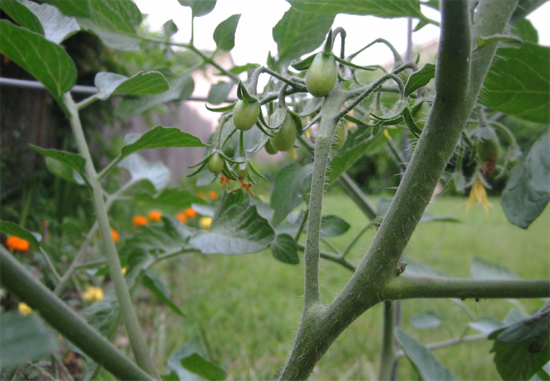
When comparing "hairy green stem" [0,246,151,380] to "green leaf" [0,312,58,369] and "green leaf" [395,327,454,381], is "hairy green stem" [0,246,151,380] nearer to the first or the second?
"green leaf" [0,312,58,369]

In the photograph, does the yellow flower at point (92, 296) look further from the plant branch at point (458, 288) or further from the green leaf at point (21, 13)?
the plant branch at point (458, 288)

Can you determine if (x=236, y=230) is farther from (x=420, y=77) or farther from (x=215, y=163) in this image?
(x=420, y=77)

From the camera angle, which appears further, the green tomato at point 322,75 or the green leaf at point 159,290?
the green leaf at point 159,290

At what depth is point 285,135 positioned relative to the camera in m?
0.28

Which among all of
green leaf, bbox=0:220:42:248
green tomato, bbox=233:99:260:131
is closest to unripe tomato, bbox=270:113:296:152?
green tomato, bbox=233:99:260:131

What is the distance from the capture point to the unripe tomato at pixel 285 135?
277 millimetres

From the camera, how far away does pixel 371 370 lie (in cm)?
87

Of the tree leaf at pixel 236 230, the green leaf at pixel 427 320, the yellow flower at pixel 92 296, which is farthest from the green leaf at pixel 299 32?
the yellow flower at pixel 92 296

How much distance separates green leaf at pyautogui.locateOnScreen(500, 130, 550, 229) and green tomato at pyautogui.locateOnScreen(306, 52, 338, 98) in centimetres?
20

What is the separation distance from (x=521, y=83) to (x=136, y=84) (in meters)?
0.33

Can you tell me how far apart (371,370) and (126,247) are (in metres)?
0.63

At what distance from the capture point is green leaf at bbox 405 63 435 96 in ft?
0.80

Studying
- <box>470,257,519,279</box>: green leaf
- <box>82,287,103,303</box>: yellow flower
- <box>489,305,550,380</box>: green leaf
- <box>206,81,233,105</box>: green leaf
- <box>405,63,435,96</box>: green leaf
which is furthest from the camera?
<box>82,287,103,303</box>: yellow flower

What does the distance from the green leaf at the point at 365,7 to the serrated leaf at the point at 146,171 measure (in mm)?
450
